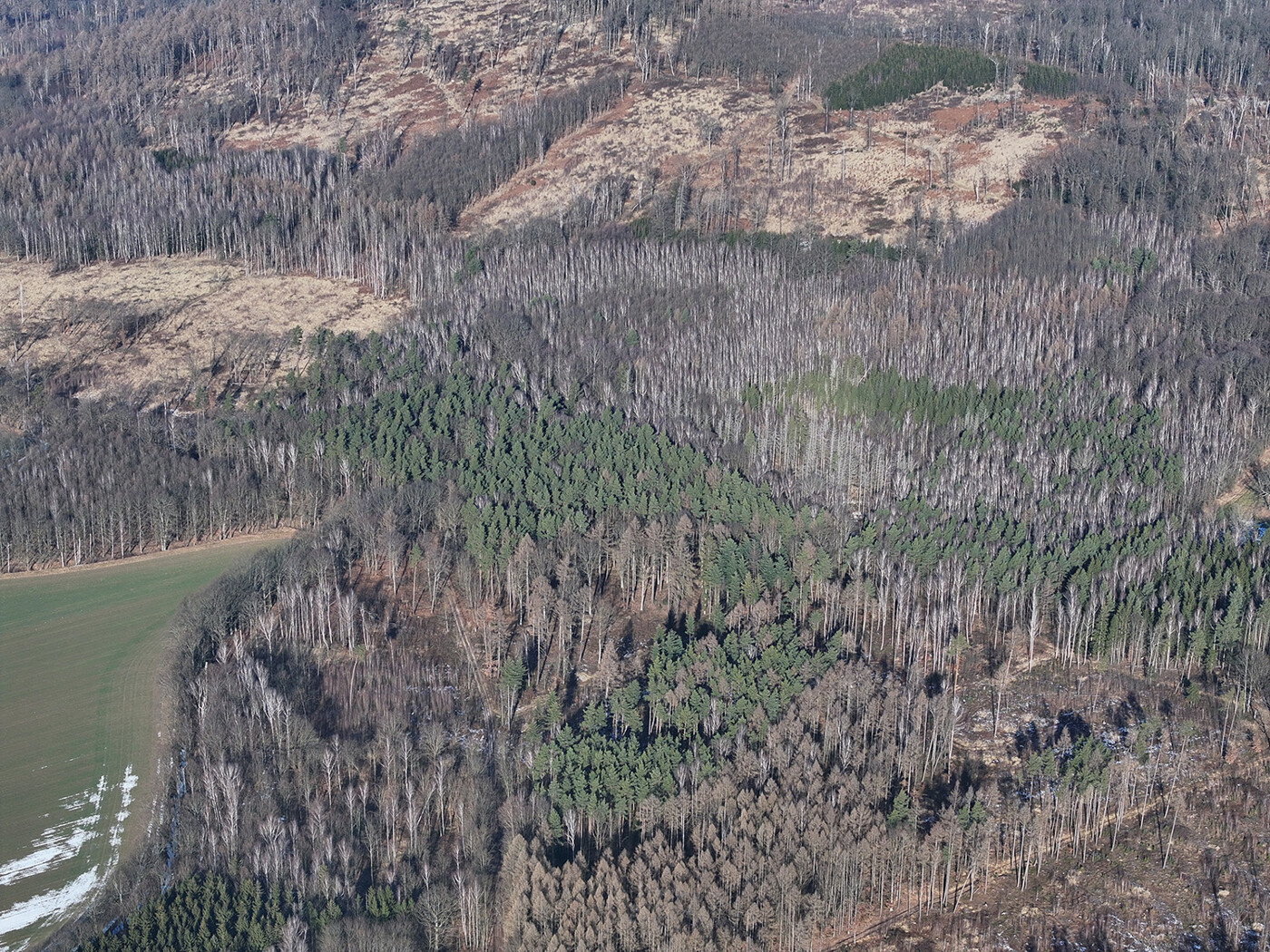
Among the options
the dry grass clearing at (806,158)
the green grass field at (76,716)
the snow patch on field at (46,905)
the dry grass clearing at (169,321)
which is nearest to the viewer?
the snow patch on field at (46,905)

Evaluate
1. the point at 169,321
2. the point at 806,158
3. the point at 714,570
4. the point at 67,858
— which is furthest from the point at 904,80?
the point at 67,858

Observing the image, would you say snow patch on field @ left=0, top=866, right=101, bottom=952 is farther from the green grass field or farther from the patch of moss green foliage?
the patch of moss green foliage

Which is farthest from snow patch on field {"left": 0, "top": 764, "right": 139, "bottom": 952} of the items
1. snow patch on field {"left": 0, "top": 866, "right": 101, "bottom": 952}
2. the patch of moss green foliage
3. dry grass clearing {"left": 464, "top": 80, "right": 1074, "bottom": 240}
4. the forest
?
the patch of moss green foliage

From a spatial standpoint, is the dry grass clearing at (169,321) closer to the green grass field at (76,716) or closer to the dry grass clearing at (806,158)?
the dry grass clearing at (806,158)

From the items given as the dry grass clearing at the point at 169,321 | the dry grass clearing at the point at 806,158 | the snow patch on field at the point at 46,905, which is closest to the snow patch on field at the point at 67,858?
the snow patch on field at the point at 46,905

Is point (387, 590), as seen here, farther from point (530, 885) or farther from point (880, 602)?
point (530, 885)

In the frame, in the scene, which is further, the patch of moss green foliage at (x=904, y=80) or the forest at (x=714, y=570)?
the patch of moss green foliage at (x=904, y=80)

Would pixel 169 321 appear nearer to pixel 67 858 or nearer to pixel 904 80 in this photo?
pixel 67 858
